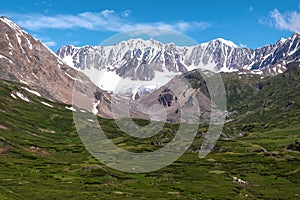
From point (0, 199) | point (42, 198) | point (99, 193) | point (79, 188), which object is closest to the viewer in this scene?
point (0, 199)

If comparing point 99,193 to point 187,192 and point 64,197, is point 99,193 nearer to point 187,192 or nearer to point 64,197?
point 64,197

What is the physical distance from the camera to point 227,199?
190m

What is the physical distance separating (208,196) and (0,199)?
95.4 m

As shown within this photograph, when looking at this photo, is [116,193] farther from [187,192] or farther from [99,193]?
[187,192]

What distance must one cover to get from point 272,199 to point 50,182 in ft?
322

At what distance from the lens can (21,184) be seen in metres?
180

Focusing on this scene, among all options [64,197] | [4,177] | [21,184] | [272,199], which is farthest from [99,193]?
[272,199]

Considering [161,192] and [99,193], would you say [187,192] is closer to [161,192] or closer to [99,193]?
[161,192]

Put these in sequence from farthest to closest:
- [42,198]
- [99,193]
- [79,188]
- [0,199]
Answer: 1. [79,188]
2. [99,193]
3. [42,198]
4. [0,199]

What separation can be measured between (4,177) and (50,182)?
19.4 metres

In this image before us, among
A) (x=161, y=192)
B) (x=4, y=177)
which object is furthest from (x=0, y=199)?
(x=161, y=192)

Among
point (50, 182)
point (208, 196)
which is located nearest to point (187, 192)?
point (208, 196)

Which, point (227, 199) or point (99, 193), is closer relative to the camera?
point (99, 193)

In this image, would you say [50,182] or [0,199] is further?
[50,182]
